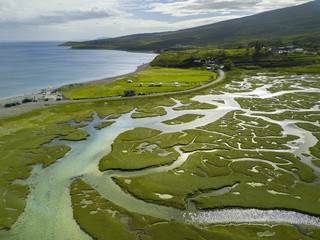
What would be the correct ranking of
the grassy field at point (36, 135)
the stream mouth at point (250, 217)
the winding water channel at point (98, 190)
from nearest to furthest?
the winding water channel at point (98, 190) → the stream mouth at point (250, 217) → the grassy field at point (36, 135)

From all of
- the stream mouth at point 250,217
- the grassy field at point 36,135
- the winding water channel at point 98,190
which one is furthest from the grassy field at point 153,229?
the grassy field at point 36,135

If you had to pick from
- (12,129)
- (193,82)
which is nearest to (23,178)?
(12,129)

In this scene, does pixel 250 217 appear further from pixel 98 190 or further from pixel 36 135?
pixel 36 135

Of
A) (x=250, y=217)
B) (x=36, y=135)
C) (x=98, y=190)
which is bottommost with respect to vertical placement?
(x=250, y=217)

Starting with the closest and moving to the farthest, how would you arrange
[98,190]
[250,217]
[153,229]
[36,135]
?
[153,229], [250,217], [98,190], [36,135]

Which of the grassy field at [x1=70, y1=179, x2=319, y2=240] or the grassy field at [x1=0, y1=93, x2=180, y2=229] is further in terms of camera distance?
the grassy field at [x1=0, y1=93, x2=180, y2=229]

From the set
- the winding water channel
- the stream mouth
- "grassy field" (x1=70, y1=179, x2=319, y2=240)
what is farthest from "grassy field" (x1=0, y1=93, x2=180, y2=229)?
the stream mouth

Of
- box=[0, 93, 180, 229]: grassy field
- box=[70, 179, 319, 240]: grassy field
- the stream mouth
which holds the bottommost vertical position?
the stream mouth

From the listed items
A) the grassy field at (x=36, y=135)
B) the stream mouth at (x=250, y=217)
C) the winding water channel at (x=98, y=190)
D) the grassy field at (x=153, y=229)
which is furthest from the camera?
the grassy field at (x=36, y=135)

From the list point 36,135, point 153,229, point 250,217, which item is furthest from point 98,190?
point 36,135

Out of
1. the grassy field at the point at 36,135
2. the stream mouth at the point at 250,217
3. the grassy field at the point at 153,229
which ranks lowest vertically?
the stream mouth at the point at 250,217

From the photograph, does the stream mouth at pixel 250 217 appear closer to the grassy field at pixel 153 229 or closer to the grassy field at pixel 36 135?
the grassy field at pixel 153 229

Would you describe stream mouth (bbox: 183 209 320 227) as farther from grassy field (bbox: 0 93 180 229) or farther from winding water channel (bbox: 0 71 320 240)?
grassy field (bbox: 0 93 180 229)
